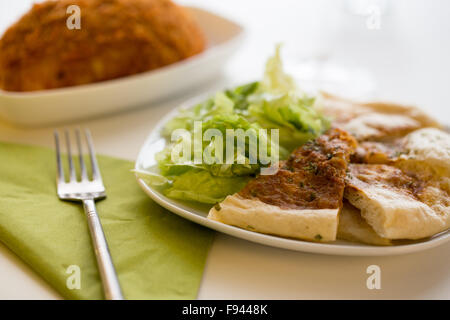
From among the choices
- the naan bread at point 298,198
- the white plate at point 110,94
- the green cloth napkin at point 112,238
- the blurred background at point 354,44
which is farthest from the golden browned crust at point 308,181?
the white plate at point 110,94

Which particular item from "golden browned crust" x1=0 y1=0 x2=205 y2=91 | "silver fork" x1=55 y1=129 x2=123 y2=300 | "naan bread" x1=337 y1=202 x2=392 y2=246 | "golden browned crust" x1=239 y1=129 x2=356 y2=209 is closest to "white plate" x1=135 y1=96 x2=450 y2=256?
"naan bread" x1=337 y1=202 x2=392 y2=246

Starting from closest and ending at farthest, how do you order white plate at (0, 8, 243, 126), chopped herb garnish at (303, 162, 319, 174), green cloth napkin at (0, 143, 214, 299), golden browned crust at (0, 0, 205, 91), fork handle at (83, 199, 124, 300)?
fork handle at (83, 199, 124, 300)
green cloth napkin at (0, 143, 214, 299)
chopped herb garnish at (303, 162, 319, 174)
white plate at (0, 8, 243, 126)
golden browned crust at (0, 0, 205, 91)

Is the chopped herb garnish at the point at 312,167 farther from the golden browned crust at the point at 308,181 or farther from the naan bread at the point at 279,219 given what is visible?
the naan bread at the point at 279,219

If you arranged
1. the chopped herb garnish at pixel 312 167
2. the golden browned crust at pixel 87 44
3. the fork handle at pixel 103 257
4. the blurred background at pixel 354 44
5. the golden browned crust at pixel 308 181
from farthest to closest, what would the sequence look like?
the blurred background at pixel 354 44 < the golden browned crust at pixel 87 44 < the chopped herb garnish at pixel 312 167 < the golden browned crust at pixel 308 181 < the fork handle at pixel 103 257

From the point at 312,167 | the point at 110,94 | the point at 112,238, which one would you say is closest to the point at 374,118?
the point at 312,167

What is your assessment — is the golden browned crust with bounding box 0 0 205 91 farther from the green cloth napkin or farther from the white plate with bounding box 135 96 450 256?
the white plate with bounding box 135 96 450 256
